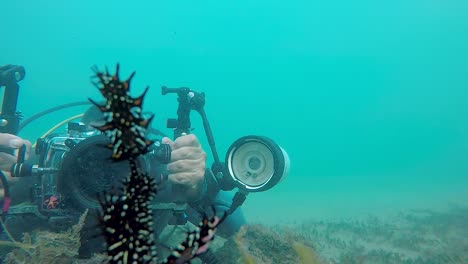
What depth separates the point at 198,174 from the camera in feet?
13.2

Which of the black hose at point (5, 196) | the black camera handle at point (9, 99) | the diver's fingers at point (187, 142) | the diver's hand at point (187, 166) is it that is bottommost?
the black hose at point (5, 196)

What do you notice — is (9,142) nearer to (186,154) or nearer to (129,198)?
(186,154)

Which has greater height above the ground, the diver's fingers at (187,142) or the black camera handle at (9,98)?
the black camera handle at (9,98)

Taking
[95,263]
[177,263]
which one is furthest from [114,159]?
[95,263]

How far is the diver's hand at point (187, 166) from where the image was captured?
3943 mm

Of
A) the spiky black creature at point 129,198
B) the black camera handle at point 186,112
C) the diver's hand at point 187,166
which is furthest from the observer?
the black camera handle at point 186,112

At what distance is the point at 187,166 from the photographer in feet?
13.0

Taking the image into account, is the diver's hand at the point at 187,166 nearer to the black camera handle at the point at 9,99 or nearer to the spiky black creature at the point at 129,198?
the black camera handle at the point at 9,99

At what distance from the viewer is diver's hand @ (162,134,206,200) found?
3.94 meters

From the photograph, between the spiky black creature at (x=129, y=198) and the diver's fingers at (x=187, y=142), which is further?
the diver's fingers at (x=187, y=142)

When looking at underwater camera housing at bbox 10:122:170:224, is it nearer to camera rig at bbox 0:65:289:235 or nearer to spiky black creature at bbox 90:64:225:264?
camera rig at bbox 0:65:289:235

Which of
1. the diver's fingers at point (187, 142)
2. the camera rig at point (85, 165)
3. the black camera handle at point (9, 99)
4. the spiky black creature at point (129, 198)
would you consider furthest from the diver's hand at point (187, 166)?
the spiky black creature at point (129, 198)

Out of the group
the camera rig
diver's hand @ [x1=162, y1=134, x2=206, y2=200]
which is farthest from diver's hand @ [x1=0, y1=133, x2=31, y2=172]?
diver's hand @ [x1=162, y1=134, x2=206, y2=200]

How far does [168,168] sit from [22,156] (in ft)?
5.38
